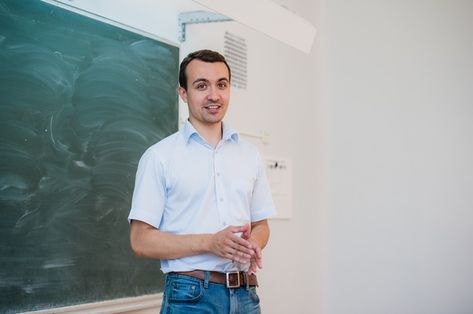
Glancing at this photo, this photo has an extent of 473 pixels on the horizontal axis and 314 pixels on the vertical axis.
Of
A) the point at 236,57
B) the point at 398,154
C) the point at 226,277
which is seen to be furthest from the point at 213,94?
the point at 398,154

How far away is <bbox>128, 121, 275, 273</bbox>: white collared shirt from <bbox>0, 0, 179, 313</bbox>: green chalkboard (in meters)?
0.46

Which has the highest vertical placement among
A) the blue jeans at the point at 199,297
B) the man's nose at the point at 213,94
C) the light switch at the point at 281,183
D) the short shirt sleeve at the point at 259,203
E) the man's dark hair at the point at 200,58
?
the man's dark hair at the point at 200,58

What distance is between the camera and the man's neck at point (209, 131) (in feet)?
6.58

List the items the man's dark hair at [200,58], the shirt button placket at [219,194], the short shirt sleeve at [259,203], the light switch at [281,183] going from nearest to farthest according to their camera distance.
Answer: the shirt button placket at [219,194], the man's dark hair at [200,58], the short shirt sleeve at [259,203], the light switch at [281,183]

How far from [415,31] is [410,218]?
1.32 m

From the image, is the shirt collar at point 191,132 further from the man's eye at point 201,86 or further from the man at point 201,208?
the man's eye at point 201,86

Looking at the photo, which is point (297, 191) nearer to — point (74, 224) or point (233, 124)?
point (233, 124)

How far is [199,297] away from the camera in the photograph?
70.5 inches

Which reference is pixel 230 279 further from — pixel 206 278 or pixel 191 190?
pixel 191 190

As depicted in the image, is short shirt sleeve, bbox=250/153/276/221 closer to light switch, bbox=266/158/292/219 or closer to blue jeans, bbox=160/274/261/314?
blue jeans, bbox=160/274/261/314

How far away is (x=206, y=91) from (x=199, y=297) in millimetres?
713

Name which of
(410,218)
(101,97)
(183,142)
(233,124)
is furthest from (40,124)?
A: (410,218)

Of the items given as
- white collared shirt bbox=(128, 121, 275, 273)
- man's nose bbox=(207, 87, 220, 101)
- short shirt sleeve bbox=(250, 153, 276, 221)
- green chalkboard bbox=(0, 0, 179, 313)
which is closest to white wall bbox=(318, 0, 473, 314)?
green chalkboard bbox=(0, 0, 179, 313)

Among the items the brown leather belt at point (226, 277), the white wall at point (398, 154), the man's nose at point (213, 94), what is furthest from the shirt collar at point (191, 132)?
the white wall at point (398, 154)
